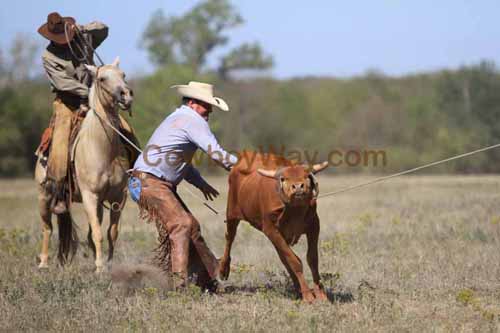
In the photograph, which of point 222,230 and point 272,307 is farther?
point 222,230

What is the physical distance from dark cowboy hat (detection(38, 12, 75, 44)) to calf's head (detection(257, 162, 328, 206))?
4.77 m

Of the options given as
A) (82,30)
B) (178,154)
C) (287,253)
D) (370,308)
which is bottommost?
(370,308)

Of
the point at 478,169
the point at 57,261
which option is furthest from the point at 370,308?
the point at 478,169

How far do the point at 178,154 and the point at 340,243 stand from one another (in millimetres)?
Result: 3920

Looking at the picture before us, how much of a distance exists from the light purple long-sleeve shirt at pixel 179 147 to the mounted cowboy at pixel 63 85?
2.53m

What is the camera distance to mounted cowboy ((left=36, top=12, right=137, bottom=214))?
11312 mm

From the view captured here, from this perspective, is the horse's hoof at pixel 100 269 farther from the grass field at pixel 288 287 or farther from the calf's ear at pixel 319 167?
the calf's ear at pixel 319 167

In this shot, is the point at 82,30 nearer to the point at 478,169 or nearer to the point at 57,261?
the point at 57,261

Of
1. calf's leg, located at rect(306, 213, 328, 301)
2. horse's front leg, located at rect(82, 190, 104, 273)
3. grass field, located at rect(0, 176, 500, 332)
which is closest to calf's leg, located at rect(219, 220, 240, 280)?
grass field, located at rect(0, 176, 500, 332)

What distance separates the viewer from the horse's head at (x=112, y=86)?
10.3 metres

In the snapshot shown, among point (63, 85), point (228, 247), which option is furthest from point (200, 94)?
point (63, 85)

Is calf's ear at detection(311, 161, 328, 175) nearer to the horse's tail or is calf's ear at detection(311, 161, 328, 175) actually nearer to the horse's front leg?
the horse's front leg

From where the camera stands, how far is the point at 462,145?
157 ft

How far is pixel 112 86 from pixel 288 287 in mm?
3354
